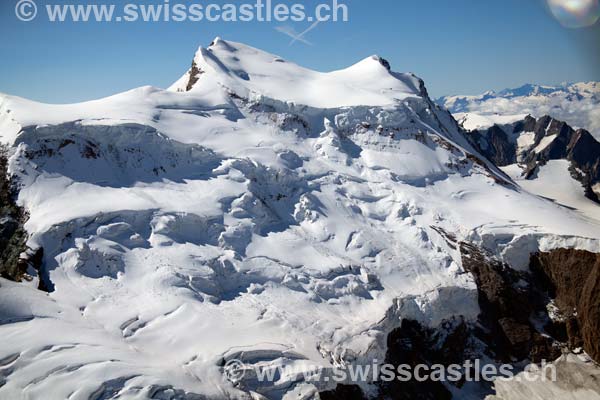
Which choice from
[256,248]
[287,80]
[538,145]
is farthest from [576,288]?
[538,145]

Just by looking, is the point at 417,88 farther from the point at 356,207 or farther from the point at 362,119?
the point at 356,207

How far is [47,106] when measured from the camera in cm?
4681

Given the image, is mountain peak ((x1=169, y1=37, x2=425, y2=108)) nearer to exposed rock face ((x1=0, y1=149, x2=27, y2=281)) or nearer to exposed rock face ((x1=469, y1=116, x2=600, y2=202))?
exposed rock face ((x1=0, y1=149, x2=27, y2=281))

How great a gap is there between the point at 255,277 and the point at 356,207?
612 inches

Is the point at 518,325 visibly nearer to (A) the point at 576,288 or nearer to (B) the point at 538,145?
(A) the point at 576,288

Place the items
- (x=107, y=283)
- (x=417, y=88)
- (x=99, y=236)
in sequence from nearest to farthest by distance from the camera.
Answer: (x=107, y=283), (x=99, y=236), (x=417, y=88)

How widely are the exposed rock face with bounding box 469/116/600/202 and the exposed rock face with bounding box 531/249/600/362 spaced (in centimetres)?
10775

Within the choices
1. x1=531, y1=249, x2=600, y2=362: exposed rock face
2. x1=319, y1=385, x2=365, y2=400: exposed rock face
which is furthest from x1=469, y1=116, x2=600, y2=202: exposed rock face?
x1=319, y1=385, x2=365, y2=400: exposed rock face

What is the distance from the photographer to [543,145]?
162 metres

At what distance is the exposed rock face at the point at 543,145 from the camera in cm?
A: 15500

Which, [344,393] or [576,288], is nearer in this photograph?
[344,393]

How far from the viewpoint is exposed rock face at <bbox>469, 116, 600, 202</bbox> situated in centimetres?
15500

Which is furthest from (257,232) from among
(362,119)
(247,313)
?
(362,119)

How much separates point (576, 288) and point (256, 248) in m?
30.5
